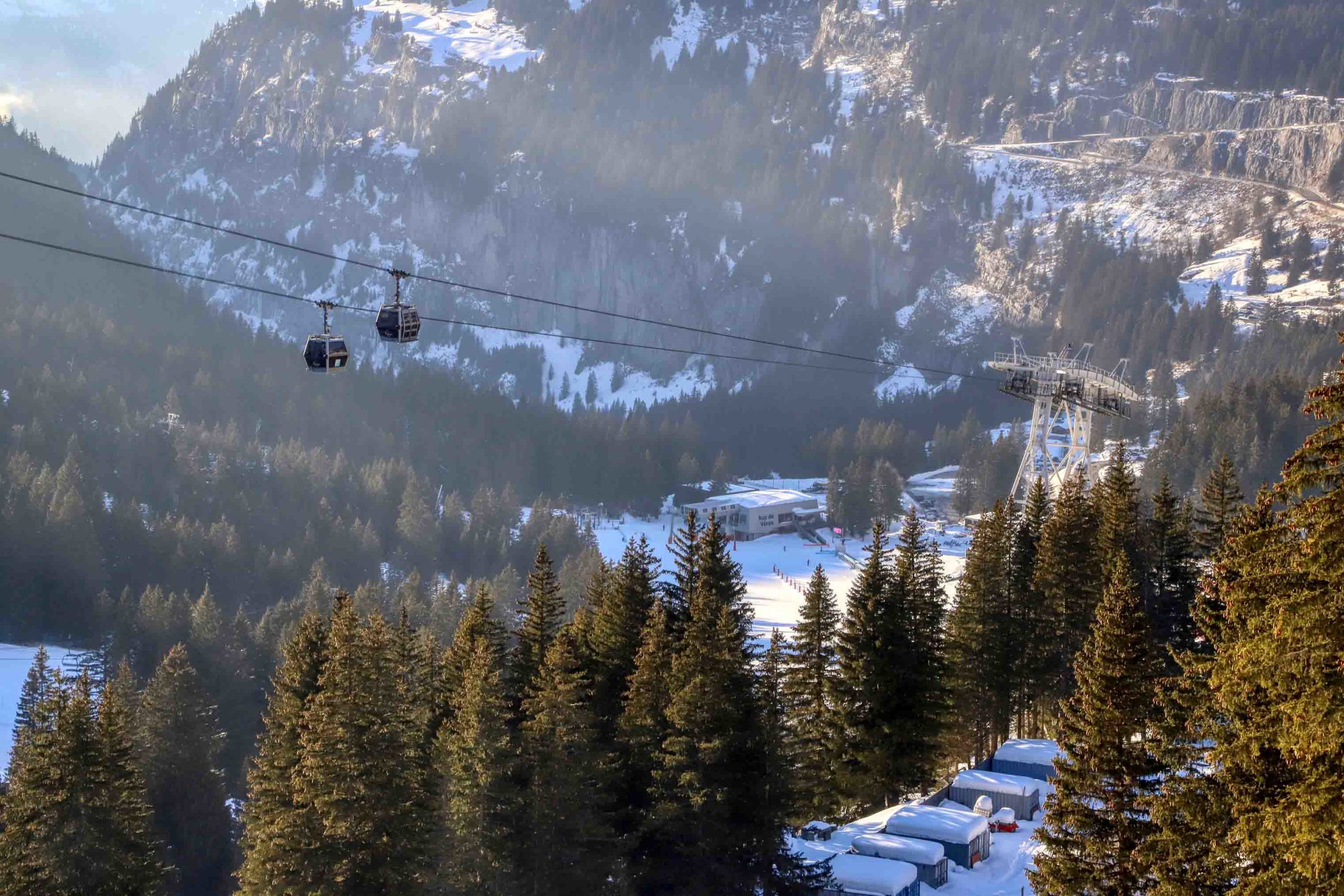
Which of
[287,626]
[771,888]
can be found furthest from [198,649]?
[771,888]

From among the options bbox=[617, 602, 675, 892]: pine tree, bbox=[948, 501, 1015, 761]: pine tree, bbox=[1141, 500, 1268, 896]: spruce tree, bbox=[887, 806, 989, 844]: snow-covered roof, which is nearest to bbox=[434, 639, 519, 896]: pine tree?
bbox=[617, 602, 675, 892]: pine tree

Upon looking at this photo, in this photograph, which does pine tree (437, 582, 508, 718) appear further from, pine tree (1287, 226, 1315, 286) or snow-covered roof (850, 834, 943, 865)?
pine tree (1287, 226, 1315, 286)

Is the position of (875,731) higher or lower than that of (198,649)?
higher

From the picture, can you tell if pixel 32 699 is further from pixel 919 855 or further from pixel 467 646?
pixel 919 855

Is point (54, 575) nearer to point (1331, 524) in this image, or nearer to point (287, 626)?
point (287, 626)

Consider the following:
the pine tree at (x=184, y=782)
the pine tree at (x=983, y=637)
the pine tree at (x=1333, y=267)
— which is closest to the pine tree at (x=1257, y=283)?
the pine tree at (x=1333, y=267)

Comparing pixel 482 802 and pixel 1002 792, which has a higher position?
pixel 482 802

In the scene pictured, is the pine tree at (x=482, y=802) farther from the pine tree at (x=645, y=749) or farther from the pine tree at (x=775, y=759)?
the pine tree at (x=775, y=759)

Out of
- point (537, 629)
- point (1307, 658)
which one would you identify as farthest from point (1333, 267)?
point (1307, 658)
